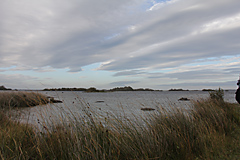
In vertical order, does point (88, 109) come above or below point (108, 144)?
above

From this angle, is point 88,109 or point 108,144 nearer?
point 108,144

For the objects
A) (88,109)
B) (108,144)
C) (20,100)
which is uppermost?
(88,109)

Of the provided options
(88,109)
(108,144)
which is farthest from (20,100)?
(108,144)

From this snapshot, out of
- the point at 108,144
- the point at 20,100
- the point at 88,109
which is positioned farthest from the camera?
the point at 20,100

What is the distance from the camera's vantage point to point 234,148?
4.59 metres

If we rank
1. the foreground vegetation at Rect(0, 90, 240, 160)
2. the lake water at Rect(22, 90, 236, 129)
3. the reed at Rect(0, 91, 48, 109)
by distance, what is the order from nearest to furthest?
the foreground vegetation at Rect(0, 90, 240, 160), the reed at Rect(0, 91, 48, 109), the lake water at Rect(22, 90, 236, 129)

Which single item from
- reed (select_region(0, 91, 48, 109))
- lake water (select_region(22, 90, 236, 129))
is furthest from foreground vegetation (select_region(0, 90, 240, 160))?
reed (select_region(0, 91, 48, 109))

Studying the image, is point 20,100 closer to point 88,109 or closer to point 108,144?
point 88,109

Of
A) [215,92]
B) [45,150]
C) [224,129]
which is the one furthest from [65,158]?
[215,92]

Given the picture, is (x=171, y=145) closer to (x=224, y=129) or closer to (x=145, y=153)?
(x=145, y=153)

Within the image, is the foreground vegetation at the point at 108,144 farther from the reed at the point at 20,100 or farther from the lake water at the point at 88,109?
the reed at the point at 20,100

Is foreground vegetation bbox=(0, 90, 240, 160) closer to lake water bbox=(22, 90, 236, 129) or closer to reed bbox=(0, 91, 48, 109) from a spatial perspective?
lake water bbox=(22, 90, 236, 129)

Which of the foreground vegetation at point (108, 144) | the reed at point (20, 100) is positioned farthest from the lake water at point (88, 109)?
the foreground vegetation at point (108, 144)

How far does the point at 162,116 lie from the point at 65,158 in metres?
3.48
